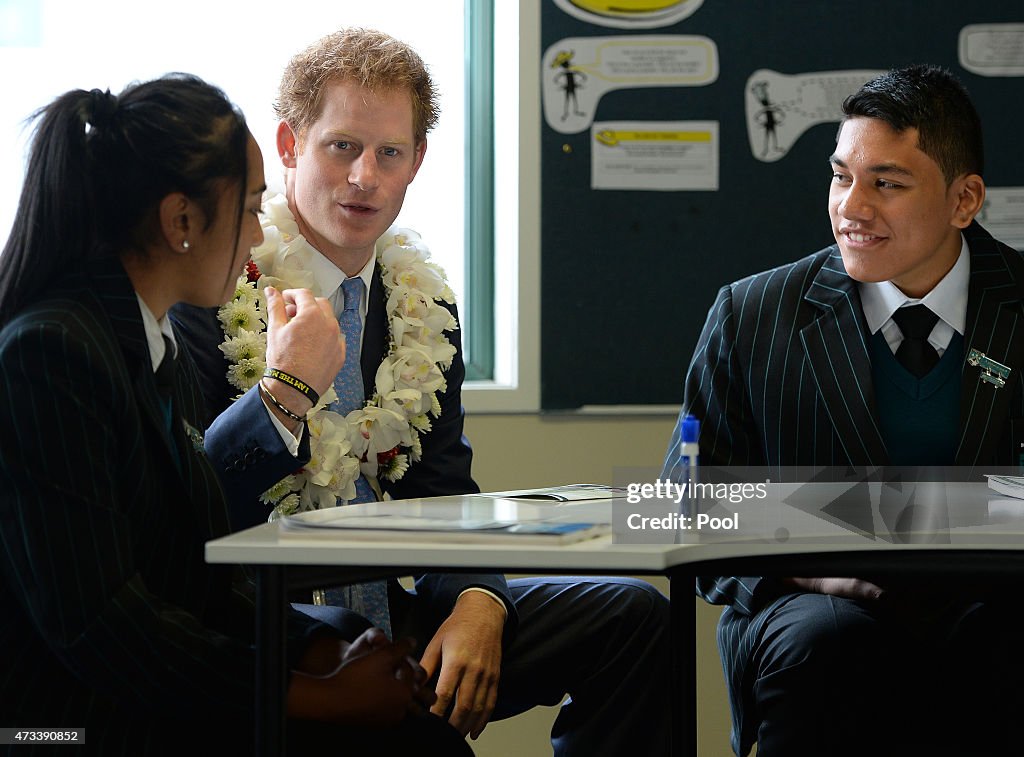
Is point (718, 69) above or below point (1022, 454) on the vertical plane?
above

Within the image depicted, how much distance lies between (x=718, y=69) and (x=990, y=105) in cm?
78

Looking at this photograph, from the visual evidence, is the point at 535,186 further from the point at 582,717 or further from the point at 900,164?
the point at 582,717

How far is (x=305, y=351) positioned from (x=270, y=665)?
66 centimetres

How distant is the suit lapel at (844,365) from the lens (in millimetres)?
2359

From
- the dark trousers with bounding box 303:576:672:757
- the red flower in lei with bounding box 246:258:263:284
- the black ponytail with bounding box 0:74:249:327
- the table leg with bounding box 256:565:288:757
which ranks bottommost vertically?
the dark trousers with bounding box 303:576:672:757

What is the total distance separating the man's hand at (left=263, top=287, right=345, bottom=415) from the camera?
1.98 metres

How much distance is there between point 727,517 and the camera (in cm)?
170

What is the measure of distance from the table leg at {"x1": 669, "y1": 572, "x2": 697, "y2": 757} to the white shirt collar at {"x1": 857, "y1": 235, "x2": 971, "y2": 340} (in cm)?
89

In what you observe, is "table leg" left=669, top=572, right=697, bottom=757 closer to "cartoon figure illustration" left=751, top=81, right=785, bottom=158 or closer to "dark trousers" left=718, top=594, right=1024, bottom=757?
"dark trousers" left=718, top=594, right=1024, bottom=757

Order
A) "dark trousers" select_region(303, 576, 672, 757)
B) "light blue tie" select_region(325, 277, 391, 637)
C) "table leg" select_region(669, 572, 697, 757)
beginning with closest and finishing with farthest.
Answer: "table leg" select_region(669, 572, 697, 757), "dark trousers" select_region(303, 576, 672, 757), "light blue tie" select_region(325, 277, 391, 637)

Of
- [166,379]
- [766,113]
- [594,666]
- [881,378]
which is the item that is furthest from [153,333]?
[766,113]

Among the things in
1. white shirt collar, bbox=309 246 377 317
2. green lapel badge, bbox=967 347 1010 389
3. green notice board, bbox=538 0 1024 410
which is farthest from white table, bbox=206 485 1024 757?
green notice board, bbox=538 0 1024 410

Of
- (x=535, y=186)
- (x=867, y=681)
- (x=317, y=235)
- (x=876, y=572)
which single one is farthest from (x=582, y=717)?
(x=535, y=186)

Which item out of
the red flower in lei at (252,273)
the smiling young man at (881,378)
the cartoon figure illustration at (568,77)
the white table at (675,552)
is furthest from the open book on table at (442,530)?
the cartoon figure illustration at (568,77)
